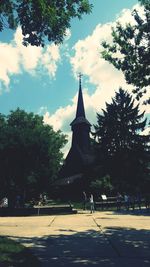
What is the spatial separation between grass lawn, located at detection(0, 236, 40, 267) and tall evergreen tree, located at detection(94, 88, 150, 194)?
135ft

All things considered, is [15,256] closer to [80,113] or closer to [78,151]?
[78,151]

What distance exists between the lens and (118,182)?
164 feet

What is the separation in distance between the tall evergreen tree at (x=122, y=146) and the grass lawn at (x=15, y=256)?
41.0 m

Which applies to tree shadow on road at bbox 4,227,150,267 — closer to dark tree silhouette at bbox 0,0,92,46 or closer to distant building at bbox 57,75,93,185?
dark tree silhouette at bbox 0,0,92,46

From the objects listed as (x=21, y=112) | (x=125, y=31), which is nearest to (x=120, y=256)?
(x=125, y=31)

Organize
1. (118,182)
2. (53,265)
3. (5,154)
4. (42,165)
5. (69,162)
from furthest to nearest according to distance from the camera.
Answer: (69,162), (118,182), (42,165), (5,154), (53,265)

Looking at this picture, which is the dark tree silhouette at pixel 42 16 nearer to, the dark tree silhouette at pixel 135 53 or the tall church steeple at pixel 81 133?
the dark tree silhouette at pixel 135 53

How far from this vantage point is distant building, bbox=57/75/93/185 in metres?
64.8

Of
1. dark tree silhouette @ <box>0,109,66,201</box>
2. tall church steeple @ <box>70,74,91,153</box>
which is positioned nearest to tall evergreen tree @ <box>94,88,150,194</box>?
dark tree silhouette @ <box>0,109,66,201</box>

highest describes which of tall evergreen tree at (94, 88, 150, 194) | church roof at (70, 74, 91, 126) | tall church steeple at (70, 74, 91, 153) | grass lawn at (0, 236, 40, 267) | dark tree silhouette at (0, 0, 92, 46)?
church roof at (70, 74, 91, 126)

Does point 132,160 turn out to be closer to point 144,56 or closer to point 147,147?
point 147,147

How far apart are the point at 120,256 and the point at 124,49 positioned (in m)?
14.4

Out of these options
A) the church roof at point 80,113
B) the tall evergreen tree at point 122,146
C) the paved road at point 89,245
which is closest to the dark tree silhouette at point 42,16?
the paved road at point 89,245

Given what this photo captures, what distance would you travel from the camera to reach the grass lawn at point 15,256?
7.87 meters
